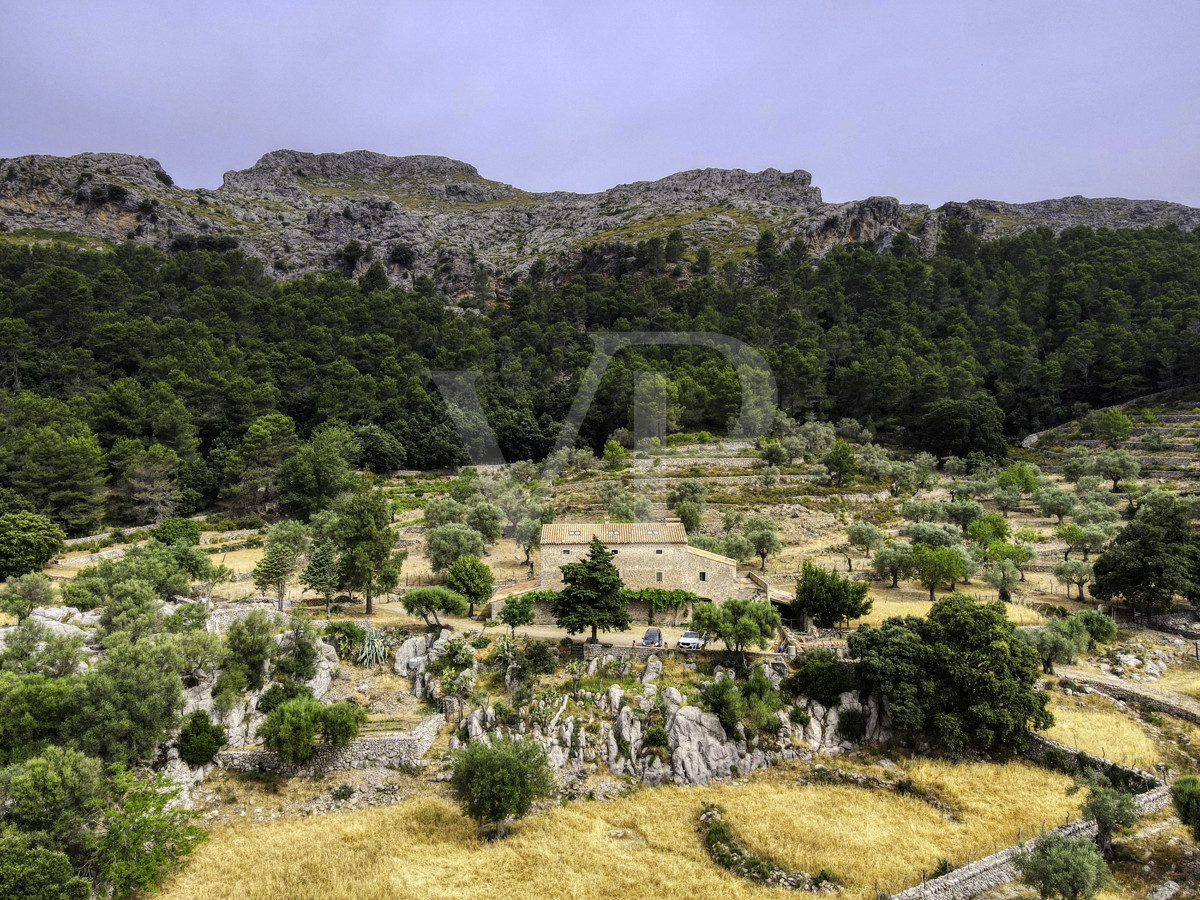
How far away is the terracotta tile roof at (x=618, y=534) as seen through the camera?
119 ft

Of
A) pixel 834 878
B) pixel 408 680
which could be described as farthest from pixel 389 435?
pixel 834 878

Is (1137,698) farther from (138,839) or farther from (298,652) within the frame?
(138,839)

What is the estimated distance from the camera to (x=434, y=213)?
16800 cm

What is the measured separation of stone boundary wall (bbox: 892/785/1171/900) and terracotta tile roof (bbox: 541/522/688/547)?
19.7m

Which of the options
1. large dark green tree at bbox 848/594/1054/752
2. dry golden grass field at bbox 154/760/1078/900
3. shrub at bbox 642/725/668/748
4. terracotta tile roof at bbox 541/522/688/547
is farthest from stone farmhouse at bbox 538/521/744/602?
dry golden grass field at bbox 154/760/1078/900

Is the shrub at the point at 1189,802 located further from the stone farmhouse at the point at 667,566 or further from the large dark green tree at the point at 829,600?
the stone farmhouse at the point at 667,566

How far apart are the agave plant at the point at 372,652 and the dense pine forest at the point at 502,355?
27.7 meters

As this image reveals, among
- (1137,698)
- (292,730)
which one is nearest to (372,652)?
(292,730)

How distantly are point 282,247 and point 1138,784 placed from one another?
154700 millimetres

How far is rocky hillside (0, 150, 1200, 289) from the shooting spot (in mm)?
121000

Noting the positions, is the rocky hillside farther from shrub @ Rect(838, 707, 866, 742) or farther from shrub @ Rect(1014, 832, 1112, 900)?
shrub @ Rect(1014, 832, 1112, 900)

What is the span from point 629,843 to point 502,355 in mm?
76040

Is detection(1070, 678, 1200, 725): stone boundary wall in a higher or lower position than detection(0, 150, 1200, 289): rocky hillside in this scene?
lower

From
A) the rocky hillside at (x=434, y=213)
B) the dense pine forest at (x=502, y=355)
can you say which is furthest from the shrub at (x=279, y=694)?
the rocky hillside at (x=434, y=213)
